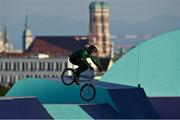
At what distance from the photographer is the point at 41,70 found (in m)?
149

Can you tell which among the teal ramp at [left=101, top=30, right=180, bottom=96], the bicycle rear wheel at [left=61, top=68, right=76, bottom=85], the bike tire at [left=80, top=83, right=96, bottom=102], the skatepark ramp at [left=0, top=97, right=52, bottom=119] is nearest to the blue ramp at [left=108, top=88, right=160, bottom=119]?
the bike tire at [left=80, top=83, right=96, bottom=102]

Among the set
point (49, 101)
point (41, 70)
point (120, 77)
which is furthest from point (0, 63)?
point (49, 101)

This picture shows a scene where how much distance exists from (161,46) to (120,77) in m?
2.33

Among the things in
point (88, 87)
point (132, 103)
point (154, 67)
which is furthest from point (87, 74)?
point (154, 67)

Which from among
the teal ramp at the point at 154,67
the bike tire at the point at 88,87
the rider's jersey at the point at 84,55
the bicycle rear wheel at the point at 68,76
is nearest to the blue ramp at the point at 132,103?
the bike tire at the point at 88,87

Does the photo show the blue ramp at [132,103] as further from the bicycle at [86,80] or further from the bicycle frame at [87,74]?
the bicycle frame at [87,74]

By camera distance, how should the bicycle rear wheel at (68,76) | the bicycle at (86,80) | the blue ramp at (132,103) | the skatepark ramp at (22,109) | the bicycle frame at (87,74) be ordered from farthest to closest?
the blue ramp at (132,103) → the bicycle rear wheel at (68,76) → the bicycle at (86,80) → the bicycle frame at (87,74) → the skatepark ramp at (22,109)

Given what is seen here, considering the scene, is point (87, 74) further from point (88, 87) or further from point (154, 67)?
point (154, 67)

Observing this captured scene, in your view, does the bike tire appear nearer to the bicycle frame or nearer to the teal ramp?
the bicycle frame

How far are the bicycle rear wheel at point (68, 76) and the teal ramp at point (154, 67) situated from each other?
34.8 ft

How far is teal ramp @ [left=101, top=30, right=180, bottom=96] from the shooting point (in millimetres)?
33312

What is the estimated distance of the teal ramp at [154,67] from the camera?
1312 inches

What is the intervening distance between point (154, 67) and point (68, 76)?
12056mm

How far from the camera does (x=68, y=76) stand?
73.5 ft
